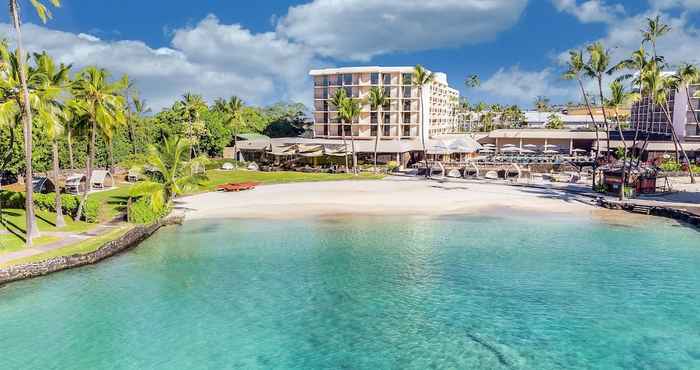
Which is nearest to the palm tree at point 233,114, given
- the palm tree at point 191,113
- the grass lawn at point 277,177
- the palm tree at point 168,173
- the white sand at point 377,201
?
the palm tree at point 191,113

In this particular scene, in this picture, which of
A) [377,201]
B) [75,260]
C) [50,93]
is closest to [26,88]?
[50,93]

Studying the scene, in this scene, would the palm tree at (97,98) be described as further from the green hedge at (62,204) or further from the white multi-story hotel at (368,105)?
the white multi-story hotel at (368,105)

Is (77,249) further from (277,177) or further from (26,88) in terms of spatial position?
(277,177)

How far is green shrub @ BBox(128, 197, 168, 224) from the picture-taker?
1410 inches

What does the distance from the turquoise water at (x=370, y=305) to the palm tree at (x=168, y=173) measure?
3432 millimetres

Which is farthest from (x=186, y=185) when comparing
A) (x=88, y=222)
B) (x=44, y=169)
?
(x=44, y=169)

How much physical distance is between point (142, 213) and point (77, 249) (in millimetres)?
8271

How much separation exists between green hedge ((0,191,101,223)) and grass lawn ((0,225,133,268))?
3811mm

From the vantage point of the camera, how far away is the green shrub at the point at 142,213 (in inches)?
1410

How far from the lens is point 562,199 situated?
47.4m

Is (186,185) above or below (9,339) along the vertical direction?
above

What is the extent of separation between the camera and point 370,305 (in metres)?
22.0

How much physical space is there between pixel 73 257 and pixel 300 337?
1511cm

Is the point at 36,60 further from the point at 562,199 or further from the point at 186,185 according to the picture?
the point at 562,199
